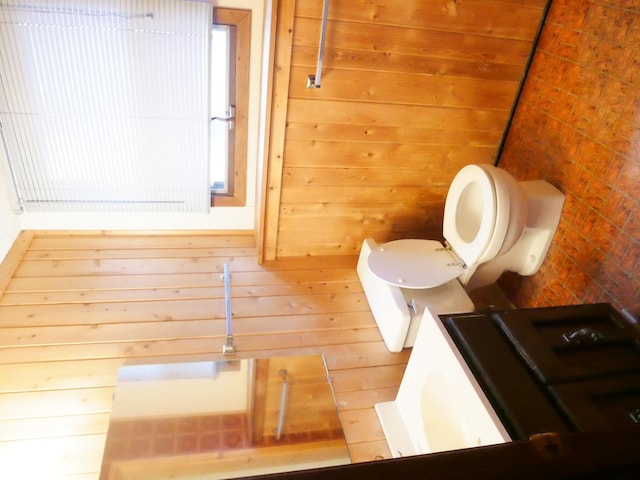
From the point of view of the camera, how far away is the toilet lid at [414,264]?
6.98ft

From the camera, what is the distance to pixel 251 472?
1.42 meters

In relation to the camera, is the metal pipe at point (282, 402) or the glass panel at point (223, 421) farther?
the metal pipe at point (282, 402)

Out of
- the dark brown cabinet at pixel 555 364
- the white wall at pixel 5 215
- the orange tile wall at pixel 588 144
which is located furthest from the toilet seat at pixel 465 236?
the white wall at pixel 5 215

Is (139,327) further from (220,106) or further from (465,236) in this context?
(465,236)

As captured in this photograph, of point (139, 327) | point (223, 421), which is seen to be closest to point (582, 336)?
point (223, 421)

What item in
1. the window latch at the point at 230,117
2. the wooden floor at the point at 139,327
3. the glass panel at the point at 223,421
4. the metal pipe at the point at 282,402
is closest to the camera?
the glass panel at the point at 223,421

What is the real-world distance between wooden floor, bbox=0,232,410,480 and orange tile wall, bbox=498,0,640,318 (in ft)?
2.89

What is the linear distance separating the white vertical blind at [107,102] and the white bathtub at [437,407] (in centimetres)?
150

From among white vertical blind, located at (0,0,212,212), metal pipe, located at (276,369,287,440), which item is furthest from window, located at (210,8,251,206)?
metal pipe, located at (276,369,287,440)

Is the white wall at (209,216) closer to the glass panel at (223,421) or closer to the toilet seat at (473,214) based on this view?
the toilet seat at (473,214)

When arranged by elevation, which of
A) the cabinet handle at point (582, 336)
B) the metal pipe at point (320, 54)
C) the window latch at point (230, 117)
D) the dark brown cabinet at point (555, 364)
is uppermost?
the metal pipe at point (320, 54)

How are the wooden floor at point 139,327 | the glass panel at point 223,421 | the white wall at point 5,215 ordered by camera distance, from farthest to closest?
the white wall at point 5,215, the wooden floor at point 139,327, the glass panel at point 223,421

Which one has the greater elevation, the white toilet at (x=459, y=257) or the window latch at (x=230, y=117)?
the window latch at (x=230, y=117)

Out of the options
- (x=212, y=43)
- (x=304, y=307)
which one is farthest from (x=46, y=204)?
(x=304, y=307)
